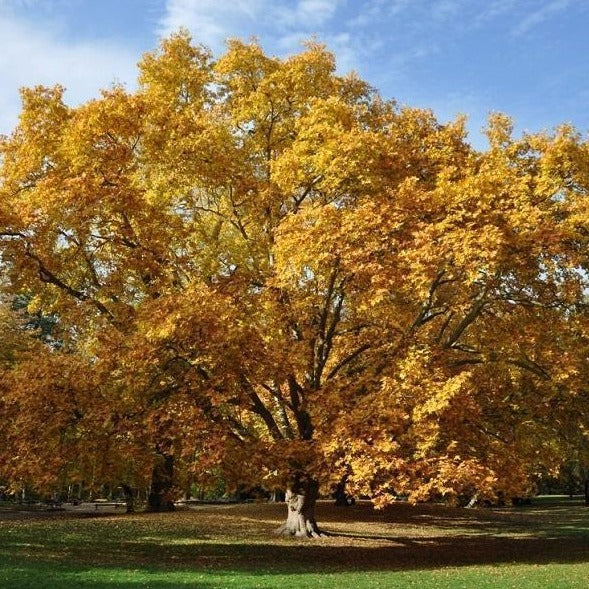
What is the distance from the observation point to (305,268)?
20672mm

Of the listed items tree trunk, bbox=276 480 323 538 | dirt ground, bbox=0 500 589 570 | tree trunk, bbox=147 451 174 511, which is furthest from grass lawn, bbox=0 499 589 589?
tree trunk, bbox=147 451 174 511

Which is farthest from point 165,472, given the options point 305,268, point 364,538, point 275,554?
point 364,538

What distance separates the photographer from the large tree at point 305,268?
1847 centimetres

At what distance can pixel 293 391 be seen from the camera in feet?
75.6

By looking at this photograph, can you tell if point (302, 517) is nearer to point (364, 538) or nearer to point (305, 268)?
point (364, 538)

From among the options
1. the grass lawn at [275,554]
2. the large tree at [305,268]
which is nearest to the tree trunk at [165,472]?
the large tree at [305,268]

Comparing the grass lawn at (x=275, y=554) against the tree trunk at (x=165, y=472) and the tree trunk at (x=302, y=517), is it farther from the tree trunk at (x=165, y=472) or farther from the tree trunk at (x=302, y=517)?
the tree trunk at (x=165, y=472)

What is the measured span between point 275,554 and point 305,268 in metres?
8.75

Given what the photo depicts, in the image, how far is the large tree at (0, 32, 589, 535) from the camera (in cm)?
1847

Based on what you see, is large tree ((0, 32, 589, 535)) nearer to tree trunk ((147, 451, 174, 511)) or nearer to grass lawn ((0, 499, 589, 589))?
tree trunk ((147, 451, 174, 511))

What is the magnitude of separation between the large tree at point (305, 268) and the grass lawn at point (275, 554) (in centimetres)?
213

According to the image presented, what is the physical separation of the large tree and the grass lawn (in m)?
2.13

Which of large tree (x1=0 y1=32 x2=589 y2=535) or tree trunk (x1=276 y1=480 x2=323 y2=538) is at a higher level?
large tree (x1=0 y1=32 x2=589 y2=535)

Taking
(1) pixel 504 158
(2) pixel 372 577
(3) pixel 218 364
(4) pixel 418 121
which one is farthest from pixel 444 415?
(4) pixel 418 121
